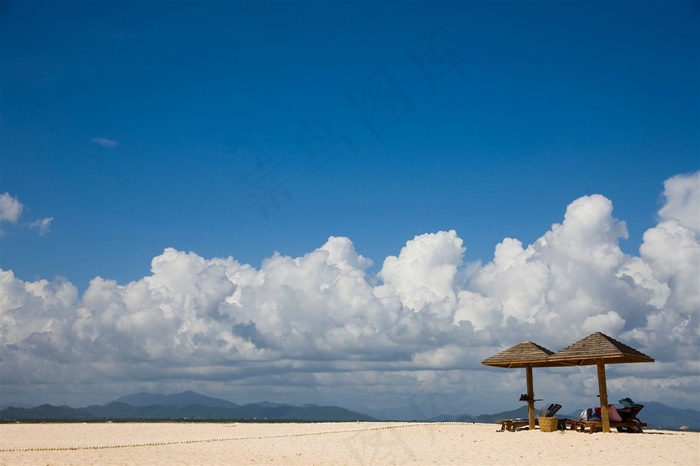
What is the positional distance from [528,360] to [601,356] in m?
2.92

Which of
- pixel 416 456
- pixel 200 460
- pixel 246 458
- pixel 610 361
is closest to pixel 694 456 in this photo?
pixel 610 361

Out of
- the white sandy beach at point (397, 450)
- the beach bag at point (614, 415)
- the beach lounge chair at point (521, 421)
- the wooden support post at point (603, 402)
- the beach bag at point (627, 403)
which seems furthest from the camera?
the beach lounge chair at point (521, 421)

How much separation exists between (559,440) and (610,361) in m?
3.99

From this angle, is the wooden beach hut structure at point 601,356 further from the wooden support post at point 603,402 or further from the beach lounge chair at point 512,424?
the beach lounge chair at point 512,424

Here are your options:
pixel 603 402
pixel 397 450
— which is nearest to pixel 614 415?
pixel 603 402

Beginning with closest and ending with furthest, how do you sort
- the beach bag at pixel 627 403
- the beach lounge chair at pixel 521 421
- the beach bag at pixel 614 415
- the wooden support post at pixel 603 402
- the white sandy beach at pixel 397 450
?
1. the white sandy beach at pixel 397 450
2. the wooden support post at pixel 603 402
3. the beach bag at pixel 614 415
4. the beach bag at pixel 627 403
5. the beach lounge chair at pixel 521 421

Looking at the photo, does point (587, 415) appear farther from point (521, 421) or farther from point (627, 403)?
point (521, 421)

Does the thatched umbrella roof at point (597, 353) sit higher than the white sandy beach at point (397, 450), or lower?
higher

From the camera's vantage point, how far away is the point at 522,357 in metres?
24.0

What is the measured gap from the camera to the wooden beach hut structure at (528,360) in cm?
2375

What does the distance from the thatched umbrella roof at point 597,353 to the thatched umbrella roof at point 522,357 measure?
0.49 metres

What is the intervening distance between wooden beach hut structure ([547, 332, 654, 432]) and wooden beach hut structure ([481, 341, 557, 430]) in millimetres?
492

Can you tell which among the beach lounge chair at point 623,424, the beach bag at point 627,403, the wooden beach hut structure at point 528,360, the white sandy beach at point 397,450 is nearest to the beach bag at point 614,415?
the beach lounge chair at point 623,424

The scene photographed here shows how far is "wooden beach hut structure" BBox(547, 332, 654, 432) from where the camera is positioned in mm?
21500
